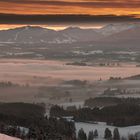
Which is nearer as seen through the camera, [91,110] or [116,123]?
[116,123]

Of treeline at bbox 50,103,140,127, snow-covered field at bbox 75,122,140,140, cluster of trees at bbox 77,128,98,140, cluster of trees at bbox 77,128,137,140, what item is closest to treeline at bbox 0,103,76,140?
cluster of trees at bbox 77,128,98,140

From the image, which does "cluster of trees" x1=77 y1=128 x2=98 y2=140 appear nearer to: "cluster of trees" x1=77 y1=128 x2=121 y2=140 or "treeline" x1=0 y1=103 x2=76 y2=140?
"cluster of trees" x1=77 y1=128 x2=121 y2=140

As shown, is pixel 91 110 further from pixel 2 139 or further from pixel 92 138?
pixel 2 139

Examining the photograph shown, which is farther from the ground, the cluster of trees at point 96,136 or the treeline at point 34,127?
the treeline at point 34,127

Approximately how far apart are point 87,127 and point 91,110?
37.2 m

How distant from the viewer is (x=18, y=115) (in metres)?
131

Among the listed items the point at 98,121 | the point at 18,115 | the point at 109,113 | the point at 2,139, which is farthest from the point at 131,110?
the point at 2,139

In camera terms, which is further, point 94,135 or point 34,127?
point 94,135

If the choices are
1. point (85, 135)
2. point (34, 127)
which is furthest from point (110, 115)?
point (34, 127)

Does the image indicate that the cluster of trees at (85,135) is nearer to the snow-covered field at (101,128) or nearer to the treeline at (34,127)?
the snow-covered field at (101,128)

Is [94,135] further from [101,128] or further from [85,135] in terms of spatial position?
[101,128]

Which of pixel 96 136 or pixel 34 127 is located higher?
pixel 34 127

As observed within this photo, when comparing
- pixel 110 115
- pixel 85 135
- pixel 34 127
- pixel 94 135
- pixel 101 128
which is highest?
pixel 34 127

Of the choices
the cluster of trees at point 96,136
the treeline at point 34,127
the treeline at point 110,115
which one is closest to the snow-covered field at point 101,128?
the cluster of trees at point 96,136
